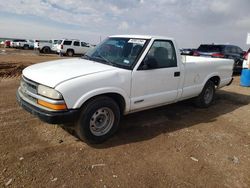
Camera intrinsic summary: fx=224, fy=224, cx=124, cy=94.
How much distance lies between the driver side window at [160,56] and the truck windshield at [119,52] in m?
0.20

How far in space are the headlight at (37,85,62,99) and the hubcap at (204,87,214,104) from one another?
4306 millimetres

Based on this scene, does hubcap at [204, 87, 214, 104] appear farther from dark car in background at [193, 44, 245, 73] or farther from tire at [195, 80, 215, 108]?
dark car in background at [193, 44, 245, 73]

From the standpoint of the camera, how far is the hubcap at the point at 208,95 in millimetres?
6162

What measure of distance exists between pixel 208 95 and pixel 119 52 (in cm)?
318

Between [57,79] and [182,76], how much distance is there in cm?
280

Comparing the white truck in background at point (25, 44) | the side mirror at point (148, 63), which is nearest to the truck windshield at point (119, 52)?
the side mirror at point (148, 63)

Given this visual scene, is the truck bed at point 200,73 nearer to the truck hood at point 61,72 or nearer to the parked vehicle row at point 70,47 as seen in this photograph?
the truck hood at point 61,72

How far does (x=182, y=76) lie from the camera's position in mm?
4934

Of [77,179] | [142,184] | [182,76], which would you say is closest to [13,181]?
[77,179]

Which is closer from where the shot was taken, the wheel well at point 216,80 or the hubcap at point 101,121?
the hubcap at point 101,121

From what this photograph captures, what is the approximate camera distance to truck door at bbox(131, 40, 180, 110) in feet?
13.4

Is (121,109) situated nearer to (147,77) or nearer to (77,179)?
(147,77)

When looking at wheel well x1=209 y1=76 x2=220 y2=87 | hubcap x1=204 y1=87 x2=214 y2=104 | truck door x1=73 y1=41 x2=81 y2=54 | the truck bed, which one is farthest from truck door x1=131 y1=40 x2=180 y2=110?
truck door x1=73 y1=41 x2=81 y2=54

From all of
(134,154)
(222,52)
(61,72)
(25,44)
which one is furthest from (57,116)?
(25,44)
